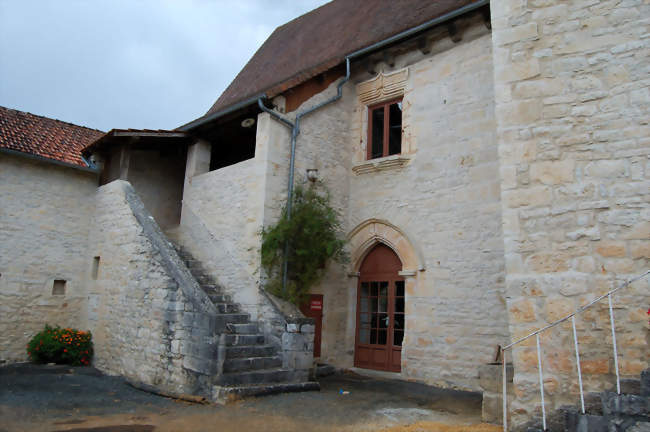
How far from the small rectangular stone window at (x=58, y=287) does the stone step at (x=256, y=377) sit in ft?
16.2

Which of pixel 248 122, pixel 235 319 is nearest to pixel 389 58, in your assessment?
pixel 248 122

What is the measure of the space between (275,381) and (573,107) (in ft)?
16.2

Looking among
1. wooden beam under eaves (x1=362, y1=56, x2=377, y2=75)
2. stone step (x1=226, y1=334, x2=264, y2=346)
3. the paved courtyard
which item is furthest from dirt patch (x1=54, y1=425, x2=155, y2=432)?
wooden beam under eaves (x1=362, y1=56, x2=377, y2=75)

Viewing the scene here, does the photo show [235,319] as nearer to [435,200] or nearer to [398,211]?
[398,211]

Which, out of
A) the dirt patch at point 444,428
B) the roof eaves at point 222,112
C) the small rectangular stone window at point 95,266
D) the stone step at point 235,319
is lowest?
the dirt patch at point 444,428

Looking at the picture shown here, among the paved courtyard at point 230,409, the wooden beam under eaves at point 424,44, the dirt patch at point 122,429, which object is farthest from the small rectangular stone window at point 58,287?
the wooden beam under eaves at point 424,44

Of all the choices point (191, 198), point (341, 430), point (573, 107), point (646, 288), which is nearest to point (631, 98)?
point (573, 107)

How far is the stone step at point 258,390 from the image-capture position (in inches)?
239

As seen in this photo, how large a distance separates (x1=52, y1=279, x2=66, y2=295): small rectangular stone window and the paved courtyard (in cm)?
213

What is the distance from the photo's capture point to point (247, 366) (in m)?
6.69

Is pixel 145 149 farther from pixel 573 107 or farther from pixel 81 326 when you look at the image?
pixel 573 107

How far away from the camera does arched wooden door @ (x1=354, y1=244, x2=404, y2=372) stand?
27.7ft

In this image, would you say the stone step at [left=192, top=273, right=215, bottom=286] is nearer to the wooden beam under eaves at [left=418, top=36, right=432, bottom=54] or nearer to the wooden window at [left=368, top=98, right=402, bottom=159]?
the wooden window at [left=368, top=98, right=402, bottom=159]

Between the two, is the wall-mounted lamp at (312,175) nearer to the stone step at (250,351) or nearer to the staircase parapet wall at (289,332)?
the staircase parapet wall at (289,332)
